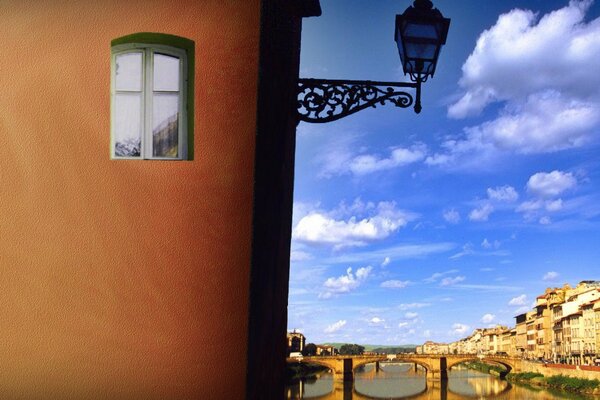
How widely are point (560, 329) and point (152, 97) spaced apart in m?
79.0

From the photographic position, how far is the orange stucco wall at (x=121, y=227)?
342cm

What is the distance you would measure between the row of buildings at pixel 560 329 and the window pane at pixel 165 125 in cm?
6596

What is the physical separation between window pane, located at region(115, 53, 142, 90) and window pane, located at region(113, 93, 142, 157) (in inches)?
1.9

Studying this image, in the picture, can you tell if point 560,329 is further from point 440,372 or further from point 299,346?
point 299,346

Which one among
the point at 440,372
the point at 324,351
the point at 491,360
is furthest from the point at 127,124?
the point at 324,351

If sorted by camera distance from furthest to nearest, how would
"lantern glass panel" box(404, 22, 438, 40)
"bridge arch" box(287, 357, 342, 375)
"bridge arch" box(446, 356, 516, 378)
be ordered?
"bridge arch" box(446, 356, 516, 378)
"bridge arch" box(287, 357, 342, 375)
"lantern glass panel" box(404, 22, 438, 40)

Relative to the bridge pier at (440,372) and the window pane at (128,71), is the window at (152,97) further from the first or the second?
the bridge pier at (440,372)

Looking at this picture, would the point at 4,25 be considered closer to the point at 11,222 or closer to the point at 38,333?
the point at 11,222

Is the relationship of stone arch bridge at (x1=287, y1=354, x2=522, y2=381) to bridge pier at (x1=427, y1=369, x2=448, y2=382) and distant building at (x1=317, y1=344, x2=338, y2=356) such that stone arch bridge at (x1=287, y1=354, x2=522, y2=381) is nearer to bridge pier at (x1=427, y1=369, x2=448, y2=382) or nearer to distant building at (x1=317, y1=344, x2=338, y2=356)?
bridge pier at (x1=427, y1=369, x2=448, y2=382)

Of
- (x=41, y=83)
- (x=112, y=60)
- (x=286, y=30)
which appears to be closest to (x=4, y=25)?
(x=41, y=83)

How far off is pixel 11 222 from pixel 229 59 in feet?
4.68

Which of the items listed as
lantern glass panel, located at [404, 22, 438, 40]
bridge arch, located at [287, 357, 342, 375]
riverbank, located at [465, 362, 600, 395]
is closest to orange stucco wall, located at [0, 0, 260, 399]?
lantern glass panel, located at [404, 22, 438, 40]

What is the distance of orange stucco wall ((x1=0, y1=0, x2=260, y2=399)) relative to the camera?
3422mm

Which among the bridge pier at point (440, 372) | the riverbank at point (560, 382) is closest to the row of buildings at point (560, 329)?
the riverbank at point (560, 382)
